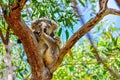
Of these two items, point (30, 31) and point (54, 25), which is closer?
point (30, 31)

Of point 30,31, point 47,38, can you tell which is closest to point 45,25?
point 47,38

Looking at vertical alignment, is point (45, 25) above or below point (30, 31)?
below

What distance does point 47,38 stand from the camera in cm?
416

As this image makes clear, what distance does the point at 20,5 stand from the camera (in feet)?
9.77

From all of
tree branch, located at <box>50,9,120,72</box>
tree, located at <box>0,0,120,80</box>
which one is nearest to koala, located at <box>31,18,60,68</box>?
tree, located at <box>0,0,120,80</box>

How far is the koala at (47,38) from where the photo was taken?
13.5 feet

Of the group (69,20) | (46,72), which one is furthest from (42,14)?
(46,72)

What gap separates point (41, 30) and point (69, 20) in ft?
2.67

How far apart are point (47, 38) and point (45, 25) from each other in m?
0.27

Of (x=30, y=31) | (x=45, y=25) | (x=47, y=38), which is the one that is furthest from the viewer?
(x=45, y=25)

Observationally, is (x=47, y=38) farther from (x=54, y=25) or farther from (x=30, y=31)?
(x=30, y=31)

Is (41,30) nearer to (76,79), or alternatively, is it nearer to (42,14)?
(42,14)

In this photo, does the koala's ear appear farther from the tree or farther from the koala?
the tree

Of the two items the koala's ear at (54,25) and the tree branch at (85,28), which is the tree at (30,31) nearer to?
the tree branch at (85,28)
